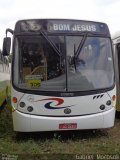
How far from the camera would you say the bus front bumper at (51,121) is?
10.2m

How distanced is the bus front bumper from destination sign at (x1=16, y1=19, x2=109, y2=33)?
6.87 ft

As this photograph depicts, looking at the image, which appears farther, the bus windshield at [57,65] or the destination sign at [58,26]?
the destination sign at [58,26]

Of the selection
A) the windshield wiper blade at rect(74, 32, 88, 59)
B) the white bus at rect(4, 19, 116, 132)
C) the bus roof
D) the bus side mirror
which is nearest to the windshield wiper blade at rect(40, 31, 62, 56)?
the white bus at rect(4, 19, 116, 132)

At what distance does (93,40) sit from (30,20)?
1644 mm

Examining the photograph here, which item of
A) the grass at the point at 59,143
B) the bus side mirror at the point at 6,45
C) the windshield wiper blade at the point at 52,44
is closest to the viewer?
the grass at the point at 59,143

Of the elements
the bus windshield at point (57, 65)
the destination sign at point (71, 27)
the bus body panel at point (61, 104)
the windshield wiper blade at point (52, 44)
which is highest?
the destination sign at point (71, 27)

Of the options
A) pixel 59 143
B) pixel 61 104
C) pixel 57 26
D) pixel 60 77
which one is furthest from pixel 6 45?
pixel 59 143

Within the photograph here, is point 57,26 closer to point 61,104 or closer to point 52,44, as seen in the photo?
point 52,44

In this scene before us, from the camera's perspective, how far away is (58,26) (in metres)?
10.9

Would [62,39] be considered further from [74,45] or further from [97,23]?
[97,23]

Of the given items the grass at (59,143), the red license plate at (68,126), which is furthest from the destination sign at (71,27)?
the grass at (59,143)

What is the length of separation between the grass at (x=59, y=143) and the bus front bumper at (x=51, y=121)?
321mm

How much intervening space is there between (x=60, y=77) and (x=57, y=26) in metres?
1.30

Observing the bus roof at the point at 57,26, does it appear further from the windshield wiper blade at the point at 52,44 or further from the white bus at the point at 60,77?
the windshield wiper blade at the point at 52,44
